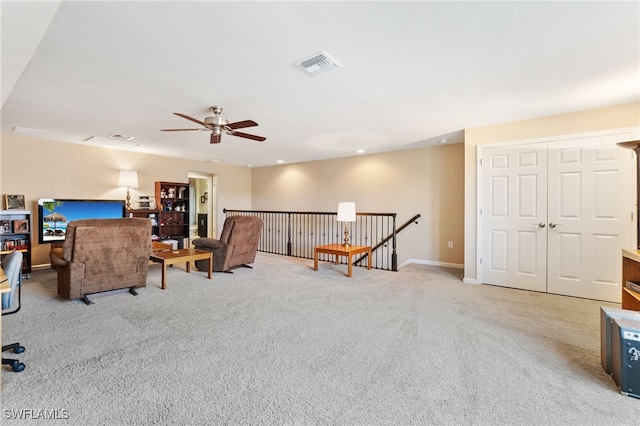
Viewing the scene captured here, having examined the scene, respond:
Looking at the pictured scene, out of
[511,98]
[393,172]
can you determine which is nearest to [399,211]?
[393,172]

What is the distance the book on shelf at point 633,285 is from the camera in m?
2.35

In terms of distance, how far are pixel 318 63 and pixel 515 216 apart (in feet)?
11.1

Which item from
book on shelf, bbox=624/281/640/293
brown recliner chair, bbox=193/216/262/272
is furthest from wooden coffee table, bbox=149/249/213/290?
Answer: book on shelf, bbox=624/281/640/293

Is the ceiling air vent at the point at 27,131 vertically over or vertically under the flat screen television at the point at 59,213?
over

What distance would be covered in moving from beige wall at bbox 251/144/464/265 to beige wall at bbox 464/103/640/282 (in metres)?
1.15

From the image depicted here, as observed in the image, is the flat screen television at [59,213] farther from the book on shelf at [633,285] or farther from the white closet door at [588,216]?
the white closet door at [588,216]

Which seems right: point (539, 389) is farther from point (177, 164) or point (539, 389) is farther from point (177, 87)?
point (177, 164)

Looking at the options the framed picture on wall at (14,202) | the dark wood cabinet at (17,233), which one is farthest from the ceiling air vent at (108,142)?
the dark wood cabinet at (17,233)

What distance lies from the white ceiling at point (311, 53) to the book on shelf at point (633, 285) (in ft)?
6.04

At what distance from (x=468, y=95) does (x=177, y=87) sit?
3.01 m

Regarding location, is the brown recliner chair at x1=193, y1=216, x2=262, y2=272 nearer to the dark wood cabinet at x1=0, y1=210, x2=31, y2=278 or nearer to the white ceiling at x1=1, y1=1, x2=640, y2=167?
the white ceiling at x1=1, y1=1, x2=640, y2=167

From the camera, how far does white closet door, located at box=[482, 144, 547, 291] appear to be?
3854mm

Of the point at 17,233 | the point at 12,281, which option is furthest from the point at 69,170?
the point at 12,281

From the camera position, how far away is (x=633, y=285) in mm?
2416
